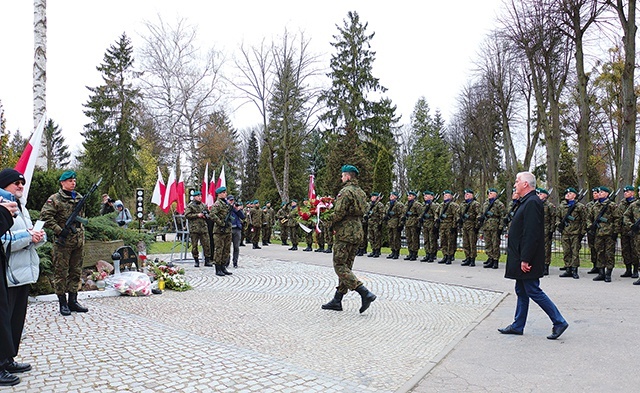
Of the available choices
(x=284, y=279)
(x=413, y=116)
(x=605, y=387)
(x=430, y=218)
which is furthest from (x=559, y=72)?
(x=413, y=116)

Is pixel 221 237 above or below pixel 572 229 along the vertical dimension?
below

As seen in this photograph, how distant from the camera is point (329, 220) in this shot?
26.7ft

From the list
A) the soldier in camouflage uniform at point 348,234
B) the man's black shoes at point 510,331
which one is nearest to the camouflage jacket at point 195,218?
the soldier in camouflage uniform at point 348,234

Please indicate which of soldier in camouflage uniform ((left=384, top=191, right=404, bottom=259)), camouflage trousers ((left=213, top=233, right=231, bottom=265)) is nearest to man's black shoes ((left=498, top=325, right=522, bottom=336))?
camouflage trousers ((left=213, top=233, right=231, bottom=265))

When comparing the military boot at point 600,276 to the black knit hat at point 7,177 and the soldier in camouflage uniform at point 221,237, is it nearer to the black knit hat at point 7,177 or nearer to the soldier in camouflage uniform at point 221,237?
the soldier in camouflage uniform at point 221,237

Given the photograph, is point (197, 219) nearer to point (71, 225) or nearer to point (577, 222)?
point (71, 225)

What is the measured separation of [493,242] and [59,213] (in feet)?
36.9

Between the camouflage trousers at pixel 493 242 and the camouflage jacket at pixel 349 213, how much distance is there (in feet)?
24.8

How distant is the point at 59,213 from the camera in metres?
7.25

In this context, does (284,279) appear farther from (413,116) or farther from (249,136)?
(249,136)

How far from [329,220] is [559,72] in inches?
799

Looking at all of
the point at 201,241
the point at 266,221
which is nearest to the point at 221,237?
the point at 201,241

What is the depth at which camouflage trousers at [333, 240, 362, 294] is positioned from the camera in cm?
742

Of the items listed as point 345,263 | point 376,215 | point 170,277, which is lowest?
point 170,277
